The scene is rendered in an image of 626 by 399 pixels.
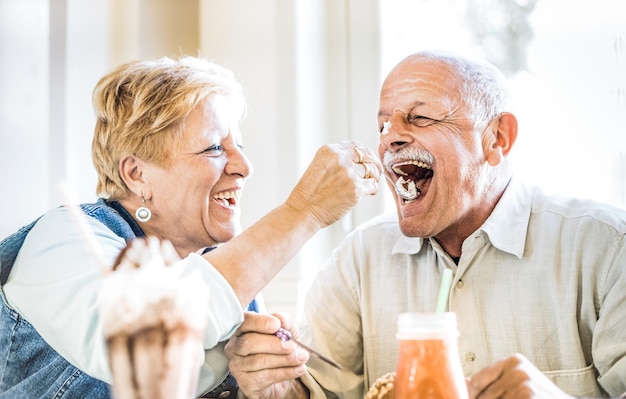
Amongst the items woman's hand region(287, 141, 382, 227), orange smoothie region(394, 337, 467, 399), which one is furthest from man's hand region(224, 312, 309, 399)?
orange smoothie region(394, 337, 467, 399)

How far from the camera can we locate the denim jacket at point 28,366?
1.25 m

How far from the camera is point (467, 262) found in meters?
1.47

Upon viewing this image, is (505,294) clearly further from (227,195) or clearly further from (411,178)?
(227,195)

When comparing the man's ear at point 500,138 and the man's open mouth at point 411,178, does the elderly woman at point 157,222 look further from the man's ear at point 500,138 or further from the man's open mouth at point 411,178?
the man's ear at point 500,138

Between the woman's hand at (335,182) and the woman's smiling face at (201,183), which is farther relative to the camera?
the woman's smiling face at (201,183)

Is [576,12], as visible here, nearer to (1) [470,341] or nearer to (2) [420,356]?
(1) [470,341]

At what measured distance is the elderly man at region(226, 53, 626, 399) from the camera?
1.35 meters

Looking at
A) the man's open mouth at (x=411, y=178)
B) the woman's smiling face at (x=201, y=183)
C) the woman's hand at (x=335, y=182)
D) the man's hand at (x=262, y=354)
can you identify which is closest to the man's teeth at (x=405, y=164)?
the man's open mouth at (x=411, y=178)

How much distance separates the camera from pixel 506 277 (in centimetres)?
144

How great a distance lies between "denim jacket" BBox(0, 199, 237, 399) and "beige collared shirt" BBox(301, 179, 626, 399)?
17.9 inches

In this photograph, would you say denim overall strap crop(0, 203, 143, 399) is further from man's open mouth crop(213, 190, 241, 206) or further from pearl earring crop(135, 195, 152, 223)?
man's open mouth crop(213, 190, 241, 206)

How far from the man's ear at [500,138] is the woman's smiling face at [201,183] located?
526 mm

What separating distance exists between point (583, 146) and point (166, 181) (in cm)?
120

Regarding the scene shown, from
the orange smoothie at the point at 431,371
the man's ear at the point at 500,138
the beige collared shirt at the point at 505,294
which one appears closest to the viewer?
the orange smoothie at the point at 431,371
